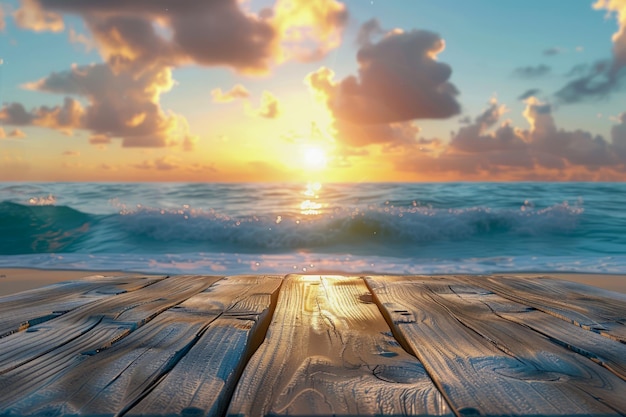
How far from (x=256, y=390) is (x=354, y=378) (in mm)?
190

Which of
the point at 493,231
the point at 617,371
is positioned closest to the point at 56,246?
the point at 493,231

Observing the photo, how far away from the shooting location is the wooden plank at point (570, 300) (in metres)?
1.34

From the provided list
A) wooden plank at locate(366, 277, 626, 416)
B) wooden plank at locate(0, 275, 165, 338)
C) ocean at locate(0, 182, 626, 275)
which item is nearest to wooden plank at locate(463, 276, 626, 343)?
wooden plank at locate(366, 277, 626, 416)

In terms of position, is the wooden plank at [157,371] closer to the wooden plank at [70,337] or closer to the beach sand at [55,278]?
the wooden plank at [70,337]

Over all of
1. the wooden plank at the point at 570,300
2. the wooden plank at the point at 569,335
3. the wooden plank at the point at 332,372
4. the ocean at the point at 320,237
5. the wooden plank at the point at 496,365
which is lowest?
the ocean at the point at 320,237

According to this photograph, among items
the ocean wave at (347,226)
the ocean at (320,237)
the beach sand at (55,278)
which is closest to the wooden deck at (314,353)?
the beach sand at (55,278)

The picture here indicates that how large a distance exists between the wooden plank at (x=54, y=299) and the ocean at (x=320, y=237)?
3884 mm

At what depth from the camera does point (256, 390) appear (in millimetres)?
848

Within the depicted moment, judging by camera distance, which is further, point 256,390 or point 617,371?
point 617,371

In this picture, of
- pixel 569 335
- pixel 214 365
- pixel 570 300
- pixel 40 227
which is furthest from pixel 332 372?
pixel 40 227

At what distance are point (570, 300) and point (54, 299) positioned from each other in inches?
71.8

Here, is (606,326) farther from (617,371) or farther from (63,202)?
(63,202)

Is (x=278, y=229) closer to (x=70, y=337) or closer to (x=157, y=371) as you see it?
(x=70, y=337)

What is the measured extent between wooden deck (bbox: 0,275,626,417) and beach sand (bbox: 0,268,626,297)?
165 inches
